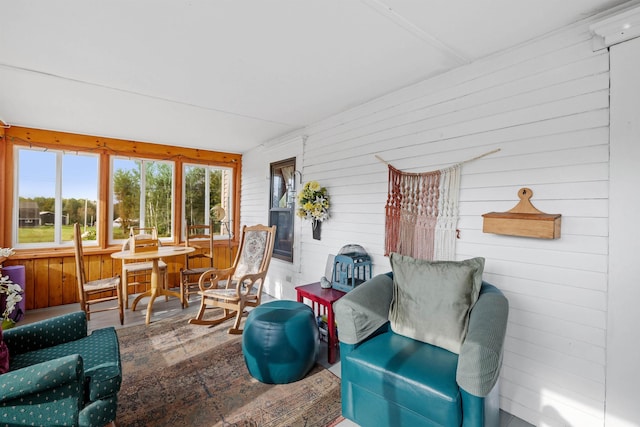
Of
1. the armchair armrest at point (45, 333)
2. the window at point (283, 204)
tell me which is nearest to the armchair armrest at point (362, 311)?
the armchair armrest at point (45, 333)

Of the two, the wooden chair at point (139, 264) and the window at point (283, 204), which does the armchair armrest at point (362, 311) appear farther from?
the wooden chair at point (139, 264)

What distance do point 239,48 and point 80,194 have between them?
4018 mm

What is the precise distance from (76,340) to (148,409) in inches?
28.1

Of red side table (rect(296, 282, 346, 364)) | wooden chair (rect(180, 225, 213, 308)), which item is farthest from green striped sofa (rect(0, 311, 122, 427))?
wooden chair (rect(180, 225, 213, 308))

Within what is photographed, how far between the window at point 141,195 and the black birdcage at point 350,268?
367 centimetres

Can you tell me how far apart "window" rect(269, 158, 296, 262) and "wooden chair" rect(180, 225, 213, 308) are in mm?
1160

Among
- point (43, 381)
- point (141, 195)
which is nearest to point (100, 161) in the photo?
point (141, 195)

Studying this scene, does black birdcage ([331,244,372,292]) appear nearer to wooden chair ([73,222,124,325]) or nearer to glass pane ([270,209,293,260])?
glass pane ([270,209,293,260])

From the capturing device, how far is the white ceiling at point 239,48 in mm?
1745

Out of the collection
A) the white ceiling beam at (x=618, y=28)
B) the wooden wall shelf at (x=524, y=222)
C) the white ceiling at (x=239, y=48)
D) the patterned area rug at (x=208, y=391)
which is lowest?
the patterned area rug at (x=208, y=391)

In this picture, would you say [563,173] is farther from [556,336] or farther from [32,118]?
[32,118]

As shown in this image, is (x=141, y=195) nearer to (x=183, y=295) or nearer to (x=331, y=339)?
(x=183, y=295)

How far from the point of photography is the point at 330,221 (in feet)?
11.9

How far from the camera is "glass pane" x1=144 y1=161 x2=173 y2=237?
5082 mm
